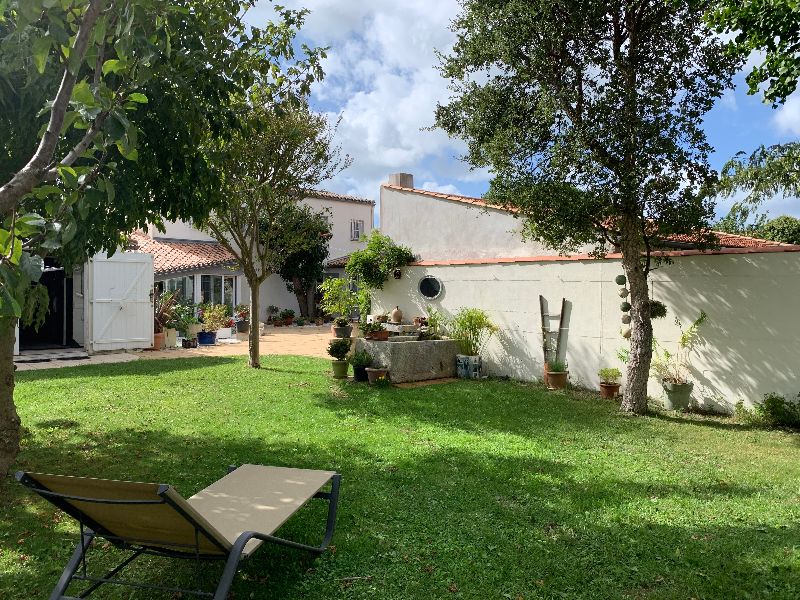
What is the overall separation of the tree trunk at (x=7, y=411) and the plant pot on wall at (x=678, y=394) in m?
8.99

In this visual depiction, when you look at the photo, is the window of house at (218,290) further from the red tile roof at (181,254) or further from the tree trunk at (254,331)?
the tree trunk at (254,331)

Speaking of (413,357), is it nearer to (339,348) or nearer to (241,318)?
(339,348)

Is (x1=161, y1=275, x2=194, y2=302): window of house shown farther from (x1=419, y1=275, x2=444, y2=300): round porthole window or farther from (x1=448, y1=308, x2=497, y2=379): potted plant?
(x1=448, y1=308, x2=497, y2=379): potted plant

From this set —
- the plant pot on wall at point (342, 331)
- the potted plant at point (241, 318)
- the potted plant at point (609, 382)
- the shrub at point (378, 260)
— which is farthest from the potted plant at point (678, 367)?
the potted plant at point (241, 318)

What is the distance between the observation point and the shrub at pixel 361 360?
11.7m

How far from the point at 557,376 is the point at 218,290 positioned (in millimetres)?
17811

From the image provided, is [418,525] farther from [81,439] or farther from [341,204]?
[341,204]

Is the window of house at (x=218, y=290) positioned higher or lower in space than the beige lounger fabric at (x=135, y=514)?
higher

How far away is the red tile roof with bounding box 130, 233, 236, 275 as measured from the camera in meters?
21.6

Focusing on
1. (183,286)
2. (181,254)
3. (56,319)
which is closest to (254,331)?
A: (56,319)

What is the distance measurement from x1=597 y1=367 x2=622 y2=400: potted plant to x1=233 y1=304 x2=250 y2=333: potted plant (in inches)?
656

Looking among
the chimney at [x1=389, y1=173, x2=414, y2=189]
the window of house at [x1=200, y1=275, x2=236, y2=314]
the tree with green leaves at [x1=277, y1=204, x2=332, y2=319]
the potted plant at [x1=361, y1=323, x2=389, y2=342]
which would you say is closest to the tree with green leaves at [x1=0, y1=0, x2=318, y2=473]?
the potted plant at [x1=361, y1=323, x2=389, y2=342]

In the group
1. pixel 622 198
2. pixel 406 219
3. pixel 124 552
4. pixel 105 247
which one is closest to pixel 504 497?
pixel 124 552

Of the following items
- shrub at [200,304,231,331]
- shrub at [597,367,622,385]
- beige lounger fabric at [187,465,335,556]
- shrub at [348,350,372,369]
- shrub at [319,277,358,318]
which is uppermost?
shrub at [319,277,358,318]
